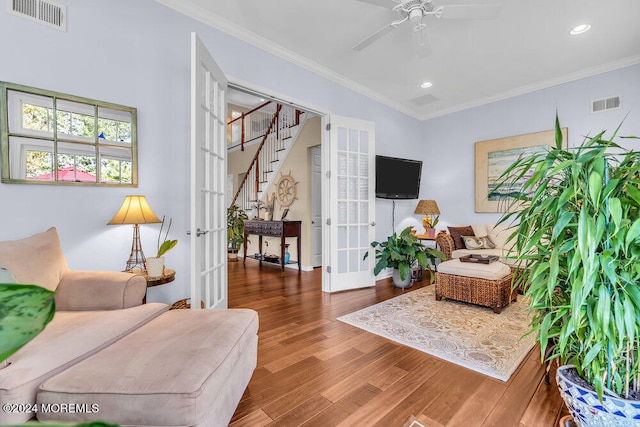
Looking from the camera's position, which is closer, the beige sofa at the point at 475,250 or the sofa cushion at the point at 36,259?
the sofa cushion at the point at 36,259

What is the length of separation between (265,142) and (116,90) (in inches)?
166

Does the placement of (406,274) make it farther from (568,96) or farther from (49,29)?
(49,29)

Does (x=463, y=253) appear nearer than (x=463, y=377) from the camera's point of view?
No

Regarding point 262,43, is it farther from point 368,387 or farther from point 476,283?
point 476,283

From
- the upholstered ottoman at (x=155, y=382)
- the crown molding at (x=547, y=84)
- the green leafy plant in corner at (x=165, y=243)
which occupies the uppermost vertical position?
the crown molding at (x=547, y=84)

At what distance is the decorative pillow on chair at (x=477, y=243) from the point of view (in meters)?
4.34

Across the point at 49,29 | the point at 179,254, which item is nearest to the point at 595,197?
the point at 179,254

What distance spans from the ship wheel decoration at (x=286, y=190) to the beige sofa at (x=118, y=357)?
12.5 feet

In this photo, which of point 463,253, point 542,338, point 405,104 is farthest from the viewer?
point 405,104

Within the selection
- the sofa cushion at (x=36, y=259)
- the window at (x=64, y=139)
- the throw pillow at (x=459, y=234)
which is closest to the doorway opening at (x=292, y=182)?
the throw pillow at (x=459, y=234)

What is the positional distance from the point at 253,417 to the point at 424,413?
0.91m

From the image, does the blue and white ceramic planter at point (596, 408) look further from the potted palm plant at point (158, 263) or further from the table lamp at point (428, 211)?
the table lamp at point (428, 211)

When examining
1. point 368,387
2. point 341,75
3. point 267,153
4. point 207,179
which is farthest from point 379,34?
point 267,153

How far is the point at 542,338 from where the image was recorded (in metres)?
1.35
